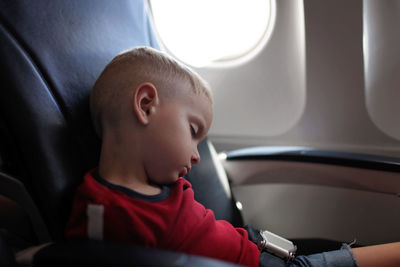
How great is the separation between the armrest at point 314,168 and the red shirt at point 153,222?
1.05 feet

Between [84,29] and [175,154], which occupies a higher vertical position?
[84,29]

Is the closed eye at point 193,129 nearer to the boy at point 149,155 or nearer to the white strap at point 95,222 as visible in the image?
the boy at point 149,155

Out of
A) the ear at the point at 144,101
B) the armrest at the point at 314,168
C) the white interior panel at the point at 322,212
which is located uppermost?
the ear at the point at 144,101

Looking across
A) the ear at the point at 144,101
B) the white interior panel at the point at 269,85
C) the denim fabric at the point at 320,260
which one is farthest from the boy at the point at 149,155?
the white interior panel at the point at 269,85

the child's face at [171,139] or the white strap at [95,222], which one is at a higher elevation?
the child's face at [171,139]

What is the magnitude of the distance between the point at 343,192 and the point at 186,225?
0.82 meters

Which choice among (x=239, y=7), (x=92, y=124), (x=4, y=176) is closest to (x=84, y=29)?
(x=92, y=124)

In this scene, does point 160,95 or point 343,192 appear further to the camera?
point 343,192

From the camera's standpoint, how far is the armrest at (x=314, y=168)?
0.95 m

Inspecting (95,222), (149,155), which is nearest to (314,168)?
(149,155)

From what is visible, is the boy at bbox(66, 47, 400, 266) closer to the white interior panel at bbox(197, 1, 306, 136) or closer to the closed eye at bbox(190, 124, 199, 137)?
the closed eye at bbox(190, 124, 199, 137)

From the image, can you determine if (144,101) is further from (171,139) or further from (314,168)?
(314,168)

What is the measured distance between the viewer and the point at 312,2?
122cm

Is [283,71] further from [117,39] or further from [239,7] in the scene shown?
[117,39]
